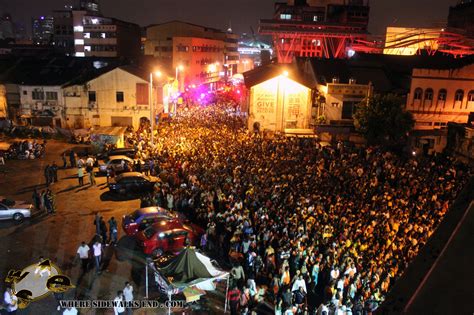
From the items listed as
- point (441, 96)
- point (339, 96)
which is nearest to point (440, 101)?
point (441, 96)

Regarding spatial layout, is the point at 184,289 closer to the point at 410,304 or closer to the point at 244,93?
the point at 410,304

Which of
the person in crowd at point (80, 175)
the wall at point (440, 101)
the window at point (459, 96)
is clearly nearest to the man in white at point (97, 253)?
the person in crowd at point (80, 175)

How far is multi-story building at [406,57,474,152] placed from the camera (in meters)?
36.7

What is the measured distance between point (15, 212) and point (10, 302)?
8359 mm

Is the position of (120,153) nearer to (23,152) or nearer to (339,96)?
(23,152)

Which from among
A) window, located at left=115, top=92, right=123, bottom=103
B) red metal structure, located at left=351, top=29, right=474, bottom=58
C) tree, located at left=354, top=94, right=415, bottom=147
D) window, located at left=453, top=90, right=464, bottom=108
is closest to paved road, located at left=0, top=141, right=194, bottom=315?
window, located at left=115, top=92, right=123, bottom=103

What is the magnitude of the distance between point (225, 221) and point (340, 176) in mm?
8316

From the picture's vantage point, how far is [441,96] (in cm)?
3725

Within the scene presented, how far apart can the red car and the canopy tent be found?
3.23 meters

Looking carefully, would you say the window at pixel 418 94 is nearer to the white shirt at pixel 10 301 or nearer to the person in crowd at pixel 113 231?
the person in crowd at pixel 113 231

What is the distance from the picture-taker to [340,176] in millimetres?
21062

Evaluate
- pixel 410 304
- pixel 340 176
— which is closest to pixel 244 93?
pixel 340 176

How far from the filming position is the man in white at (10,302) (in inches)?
412

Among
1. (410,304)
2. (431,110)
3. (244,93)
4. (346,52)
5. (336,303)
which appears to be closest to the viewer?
(410,304)
